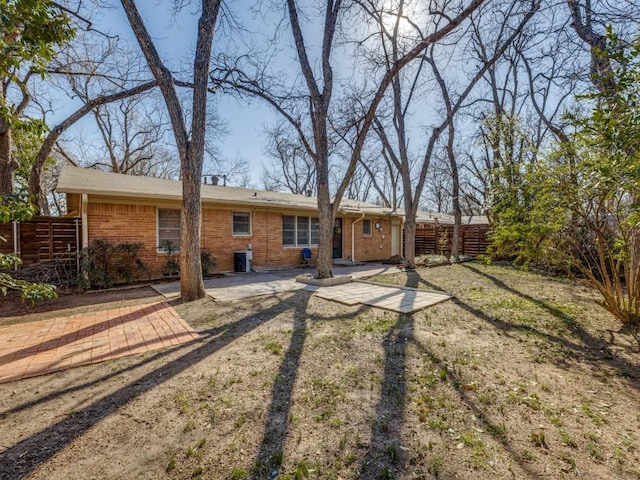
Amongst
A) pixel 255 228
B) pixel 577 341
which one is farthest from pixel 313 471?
pixel 255 228

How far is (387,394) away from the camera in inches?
106

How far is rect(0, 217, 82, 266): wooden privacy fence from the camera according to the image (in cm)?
686

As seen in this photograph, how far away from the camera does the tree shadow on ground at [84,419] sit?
1865mm

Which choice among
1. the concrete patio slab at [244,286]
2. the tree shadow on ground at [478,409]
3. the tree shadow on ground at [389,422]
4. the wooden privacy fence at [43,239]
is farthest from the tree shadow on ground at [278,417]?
the wooden privacy fence at [43,239]

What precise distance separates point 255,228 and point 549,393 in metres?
9.31

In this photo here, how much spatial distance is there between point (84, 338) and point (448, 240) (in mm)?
15661

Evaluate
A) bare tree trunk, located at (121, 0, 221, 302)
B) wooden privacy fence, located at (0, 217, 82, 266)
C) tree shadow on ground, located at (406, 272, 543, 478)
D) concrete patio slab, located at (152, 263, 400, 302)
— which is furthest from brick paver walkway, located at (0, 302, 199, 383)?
wooden privacy fence, located at (0, 217, 82, 266)

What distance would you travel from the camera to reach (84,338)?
4031mm

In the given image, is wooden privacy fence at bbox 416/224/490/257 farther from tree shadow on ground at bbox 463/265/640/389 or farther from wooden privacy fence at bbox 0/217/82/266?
wooden privacy fence at bbox 0/217/82/266

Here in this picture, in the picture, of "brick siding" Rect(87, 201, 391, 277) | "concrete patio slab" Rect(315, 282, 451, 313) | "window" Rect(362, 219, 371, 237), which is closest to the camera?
"concrete patio slab" Rect(315, 282, 451, 313)

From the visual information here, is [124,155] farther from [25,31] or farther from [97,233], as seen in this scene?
[25,31]

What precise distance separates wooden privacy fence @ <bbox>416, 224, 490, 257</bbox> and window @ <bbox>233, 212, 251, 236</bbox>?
9.71 meters

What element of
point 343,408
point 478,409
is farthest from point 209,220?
point 478,409

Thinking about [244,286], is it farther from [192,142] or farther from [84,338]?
[84,338]
